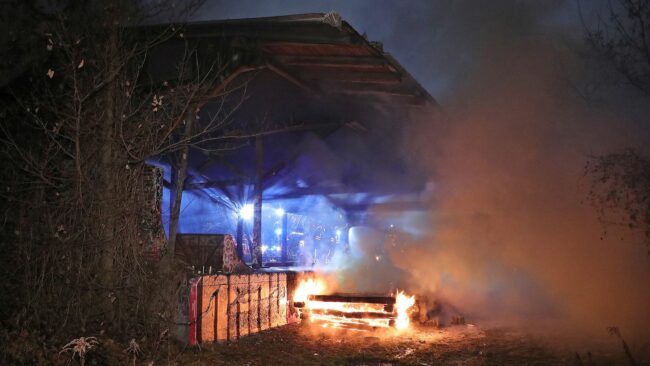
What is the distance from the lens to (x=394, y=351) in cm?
714

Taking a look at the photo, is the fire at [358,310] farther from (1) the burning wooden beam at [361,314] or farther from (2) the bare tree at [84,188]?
(2) the bare tree at [84,188]

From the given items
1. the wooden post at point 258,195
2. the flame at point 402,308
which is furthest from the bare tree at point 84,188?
the wooden post at point 258,195

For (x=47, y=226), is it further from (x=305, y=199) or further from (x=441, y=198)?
(x=305, y=199)

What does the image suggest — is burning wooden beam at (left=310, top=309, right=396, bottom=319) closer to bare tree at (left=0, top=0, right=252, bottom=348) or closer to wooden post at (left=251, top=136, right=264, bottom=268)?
bare tree at (left=0, top=0, right=252, bottom=348)

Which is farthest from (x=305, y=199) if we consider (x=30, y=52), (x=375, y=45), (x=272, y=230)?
(x=30, y=52)

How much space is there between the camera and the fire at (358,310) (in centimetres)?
885

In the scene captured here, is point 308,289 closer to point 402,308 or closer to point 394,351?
point 402,308

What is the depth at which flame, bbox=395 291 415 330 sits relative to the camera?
29.3 ft

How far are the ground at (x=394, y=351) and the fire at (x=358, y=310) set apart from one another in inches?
13.2

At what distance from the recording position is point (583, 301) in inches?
410

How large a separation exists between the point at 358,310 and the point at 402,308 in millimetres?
860

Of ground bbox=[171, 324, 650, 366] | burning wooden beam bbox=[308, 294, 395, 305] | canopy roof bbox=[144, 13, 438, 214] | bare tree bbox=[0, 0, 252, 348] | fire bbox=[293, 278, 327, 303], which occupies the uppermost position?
canopy roof bbox=[144, 13, 438, 214]

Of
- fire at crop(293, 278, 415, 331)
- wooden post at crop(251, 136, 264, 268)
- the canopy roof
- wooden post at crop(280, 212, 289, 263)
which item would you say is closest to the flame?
fire at crop(293, 278, 415, 331)

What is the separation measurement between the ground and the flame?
0.34 metres
